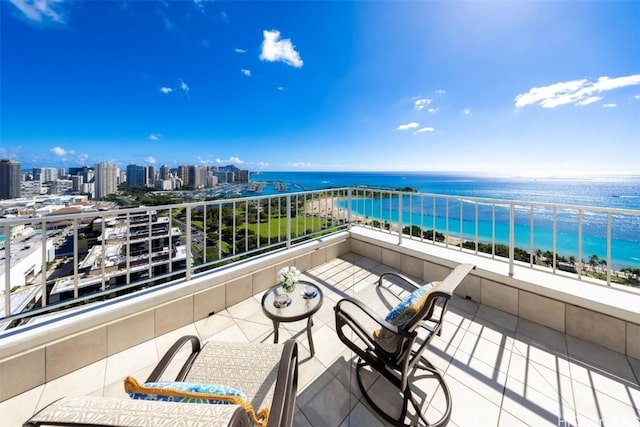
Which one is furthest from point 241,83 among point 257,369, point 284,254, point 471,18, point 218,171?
point 257,369

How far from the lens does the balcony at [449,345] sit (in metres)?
1.57

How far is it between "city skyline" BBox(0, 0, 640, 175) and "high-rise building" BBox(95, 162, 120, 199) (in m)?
0.96

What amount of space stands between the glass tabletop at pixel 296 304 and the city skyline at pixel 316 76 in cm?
526

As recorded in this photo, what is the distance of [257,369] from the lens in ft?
4.58

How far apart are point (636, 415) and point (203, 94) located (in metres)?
15.8

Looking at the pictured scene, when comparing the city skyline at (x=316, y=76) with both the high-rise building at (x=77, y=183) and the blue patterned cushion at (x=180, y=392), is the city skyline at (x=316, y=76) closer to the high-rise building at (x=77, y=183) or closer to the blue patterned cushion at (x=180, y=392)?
the high-rise building at (x=77, y=183)

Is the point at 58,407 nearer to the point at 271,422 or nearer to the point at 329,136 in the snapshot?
the point at 271,422

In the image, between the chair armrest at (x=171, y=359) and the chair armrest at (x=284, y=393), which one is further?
the chair armrest at (x=171, y=359)

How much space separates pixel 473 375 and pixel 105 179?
6.86 meters

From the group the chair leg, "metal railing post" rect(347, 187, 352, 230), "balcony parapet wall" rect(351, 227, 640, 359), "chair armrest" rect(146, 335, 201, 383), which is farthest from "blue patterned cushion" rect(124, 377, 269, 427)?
"metal railing post" rect(347, 187, 352, 230)

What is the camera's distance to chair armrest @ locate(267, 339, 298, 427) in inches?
35.4

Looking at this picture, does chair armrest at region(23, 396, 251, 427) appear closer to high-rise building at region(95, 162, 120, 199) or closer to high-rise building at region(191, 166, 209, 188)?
high-rise building at region(95, 162, 120, 199)

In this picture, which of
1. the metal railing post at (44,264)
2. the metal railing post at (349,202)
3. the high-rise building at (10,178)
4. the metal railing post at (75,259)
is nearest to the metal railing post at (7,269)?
the metal railing post at (44,264)

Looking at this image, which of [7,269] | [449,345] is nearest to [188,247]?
[7,269]
